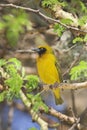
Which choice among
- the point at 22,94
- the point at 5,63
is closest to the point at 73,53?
the point at 22,94

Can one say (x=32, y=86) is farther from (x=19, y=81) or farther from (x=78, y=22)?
(x=78, y=22)

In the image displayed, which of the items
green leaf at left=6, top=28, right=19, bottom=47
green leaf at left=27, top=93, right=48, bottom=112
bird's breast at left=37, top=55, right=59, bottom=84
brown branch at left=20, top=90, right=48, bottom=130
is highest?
green leaf at left=6, top=28, right=19, bottom=47

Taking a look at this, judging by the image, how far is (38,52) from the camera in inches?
146

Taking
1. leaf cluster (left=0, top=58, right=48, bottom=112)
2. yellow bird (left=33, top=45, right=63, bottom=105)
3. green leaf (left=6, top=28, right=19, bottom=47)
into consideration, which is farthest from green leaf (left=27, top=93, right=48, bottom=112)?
yellow bird (left=33, top=45, right=63, bottom=105)

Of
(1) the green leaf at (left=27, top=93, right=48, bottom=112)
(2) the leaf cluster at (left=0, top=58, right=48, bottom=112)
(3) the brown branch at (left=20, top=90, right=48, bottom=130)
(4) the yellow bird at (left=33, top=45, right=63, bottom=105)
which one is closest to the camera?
(2) the leaf cluster at (left=0, top=58, right=48, bottom=112)

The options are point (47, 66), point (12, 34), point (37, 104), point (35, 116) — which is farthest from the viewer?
point (47, 66)

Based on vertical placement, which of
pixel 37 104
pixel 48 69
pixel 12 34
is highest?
pixel 12 34

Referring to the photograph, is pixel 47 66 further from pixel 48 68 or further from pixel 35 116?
pixel 35 116

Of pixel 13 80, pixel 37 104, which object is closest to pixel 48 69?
pixel 37 104

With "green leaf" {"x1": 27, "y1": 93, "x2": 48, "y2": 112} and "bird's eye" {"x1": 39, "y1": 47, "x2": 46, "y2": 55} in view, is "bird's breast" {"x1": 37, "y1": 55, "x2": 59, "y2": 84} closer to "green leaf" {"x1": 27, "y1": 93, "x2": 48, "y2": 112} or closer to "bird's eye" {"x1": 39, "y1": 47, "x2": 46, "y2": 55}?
"bird's eye" {"x1": 39, "y1": 47, "x2": 46, "y2": 55}

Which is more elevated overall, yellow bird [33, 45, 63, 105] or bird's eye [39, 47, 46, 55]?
bird's eye [39, 47, 46, 55]

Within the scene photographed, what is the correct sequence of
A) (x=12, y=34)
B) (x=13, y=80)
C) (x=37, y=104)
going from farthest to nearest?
1. (x=12, y=34)
2. (x=37, y=104)
3. (x=13, y=80)

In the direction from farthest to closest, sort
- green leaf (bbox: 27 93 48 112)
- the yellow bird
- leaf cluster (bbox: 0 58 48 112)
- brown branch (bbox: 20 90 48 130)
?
the yellow bird
brown branch (bbox: 20 90 48 130)
green leaf (bbox: 27 93 48 112)
leaf cluster (bbox: 0 58 48 112)

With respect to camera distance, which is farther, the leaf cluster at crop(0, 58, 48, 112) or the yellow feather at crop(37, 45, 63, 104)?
the yellow feather at crop(37, 45, 63, 104)
